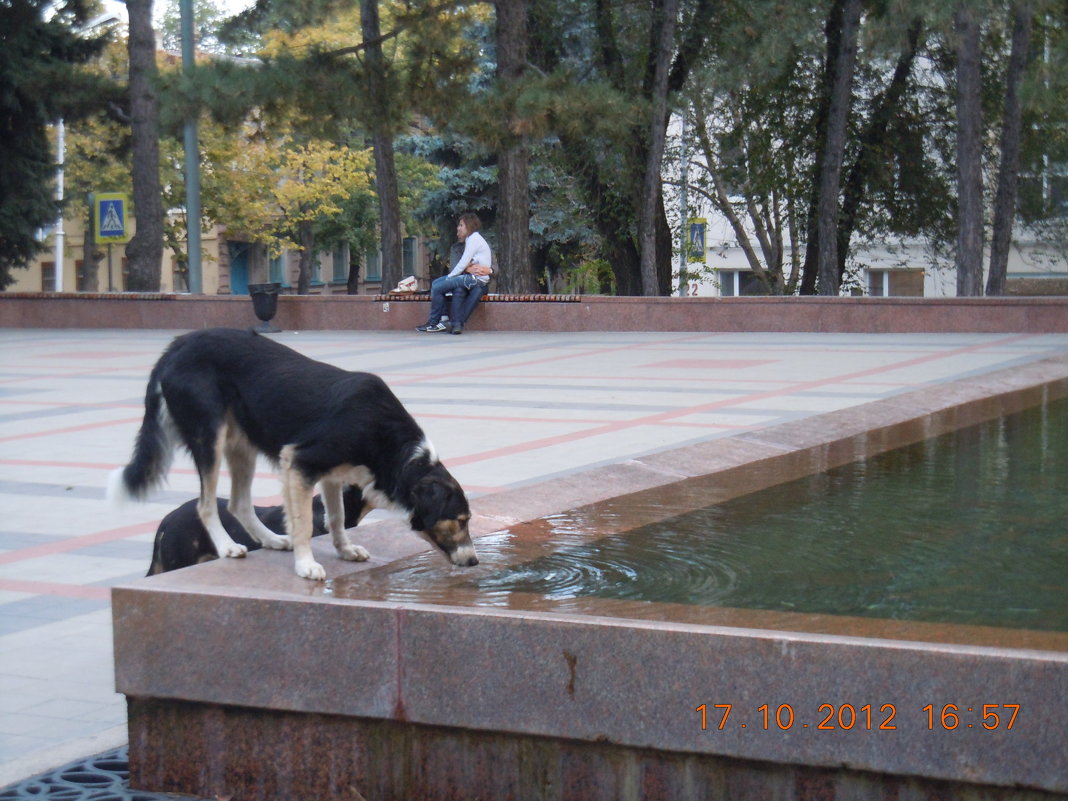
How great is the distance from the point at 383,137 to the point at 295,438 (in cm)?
2010

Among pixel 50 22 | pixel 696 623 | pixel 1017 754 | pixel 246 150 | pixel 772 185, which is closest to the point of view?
pixel 1017 754

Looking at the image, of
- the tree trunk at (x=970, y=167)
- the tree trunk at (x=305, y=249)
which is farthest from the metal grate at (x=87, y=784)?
the tree trunk at (x=305, y=249)

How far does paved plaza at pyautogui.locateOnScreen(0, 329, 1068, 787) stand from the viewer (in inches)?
201

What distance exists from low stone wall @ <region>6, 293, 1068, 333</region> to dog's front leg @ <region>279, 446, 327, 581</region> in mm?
16979

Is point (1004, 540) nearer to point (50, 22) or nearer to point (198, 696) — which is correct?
point (198, 696)

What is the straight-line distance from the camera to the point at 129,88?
2911 cm

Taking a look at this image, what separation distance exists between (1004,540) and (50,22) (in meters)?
31.2

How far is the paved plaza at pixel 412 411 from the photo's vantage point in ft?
16.8

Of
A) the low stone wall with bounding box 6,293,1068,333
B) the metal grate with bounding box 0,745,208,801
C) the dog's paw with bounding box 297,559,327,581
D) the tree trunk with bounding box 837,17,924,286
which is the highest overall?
the tree trunk with bounding box 837,17,924,286

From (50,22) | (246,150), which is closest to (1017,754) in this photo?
(50,22)

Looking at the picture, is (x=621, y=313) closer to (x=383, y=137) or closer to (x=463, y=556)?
(x=383, y=137)

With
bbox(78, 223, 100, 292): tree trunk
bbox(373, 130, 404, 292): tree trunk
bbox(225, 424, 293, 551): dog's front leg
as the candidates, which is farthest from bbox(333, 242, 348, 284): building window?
bbox(225, 424, 293, 551): dog's front leg

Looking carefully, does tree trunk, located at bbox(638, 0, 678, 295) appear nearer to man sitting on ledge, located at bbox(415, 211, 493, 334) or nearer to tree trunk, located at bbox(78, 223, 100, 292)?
man sitting on ledge, located at bbox(415, 211, 493, 334)

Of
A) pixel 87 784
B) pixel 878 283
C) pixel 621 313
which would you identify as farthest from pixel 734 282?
pixel 87 784
